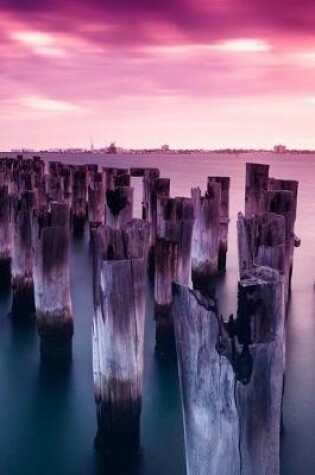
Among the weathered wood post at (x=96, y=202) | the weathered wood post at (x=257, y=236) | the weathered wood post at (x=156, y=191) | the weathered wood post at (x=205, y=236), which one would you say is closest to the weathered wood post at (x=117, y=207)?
the weathered wood post at (x=205, y=236)

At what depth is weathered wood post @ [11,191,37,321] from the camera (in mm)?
7484

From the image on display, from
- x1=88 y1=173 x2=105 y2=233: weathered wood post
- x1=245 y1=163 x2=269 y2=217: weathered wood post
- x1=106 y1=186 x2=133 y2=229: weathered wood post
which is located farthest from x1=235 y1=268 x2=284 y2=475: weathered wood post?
x1=88 y1=173 x2=105 y2=233: weathered wood post

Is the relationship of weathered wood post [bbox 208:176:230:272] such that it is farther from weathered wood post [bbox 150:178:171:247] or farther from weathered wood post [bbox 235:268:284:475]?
weathered wood post [bbox 235:268:284:475]

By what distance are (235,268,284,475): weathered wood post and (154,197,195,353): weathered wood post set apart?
374 centimetres

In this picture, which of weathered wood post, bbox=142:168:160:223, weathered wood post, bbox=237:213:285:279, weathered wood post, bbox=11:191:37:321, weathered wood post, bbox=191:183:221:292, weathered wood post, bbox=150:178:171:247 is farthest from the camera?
weathered wood post, bbox=142:168:160:223

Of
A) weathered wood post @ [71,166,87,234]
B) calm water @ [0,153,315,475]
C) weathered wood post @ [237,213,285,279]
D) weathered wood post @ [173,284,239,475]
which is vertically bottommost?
calm water @ [0,153,315,475]

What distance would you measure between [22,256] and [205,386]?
17.4ft

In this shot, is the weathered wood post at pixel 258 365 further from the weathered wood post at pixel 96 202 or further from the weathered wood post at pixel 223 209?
the weathered wood post at pixel 96 202

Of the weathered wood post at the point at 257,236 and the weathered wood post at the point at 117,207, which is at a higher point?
the weathered wood post at the point at 257,236

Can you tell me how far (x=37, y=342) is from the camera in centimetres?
755

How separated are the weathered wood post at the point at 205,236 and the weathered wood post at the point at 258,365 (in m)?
6.67

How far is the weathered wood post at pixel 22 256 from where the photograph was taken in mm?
7484

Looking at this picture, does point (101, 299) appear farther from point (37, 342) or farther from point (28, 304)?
point (28, 304)

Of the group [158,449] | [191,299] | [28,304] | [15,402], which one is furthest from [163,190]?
[191,299]
